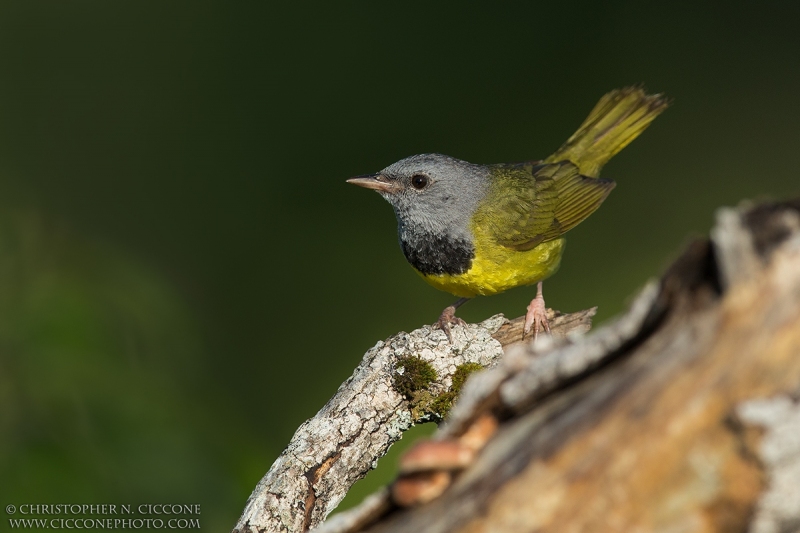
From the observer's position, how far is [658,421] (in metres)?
1.12

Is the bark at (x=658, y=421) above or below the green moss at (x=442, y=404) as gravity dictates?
below

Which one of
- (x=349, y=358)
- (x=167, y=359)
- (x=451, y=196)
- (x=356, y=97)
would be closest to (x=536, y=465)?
(x=167, y=359)

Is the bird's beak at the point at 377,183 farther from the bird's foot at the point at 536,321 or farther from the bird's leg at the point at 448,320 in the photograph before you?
the bird's foot at the point at 536,321

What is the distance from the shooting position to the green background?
4707 millimetres

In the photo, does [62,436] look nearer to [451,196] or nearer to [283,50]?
[451,196]

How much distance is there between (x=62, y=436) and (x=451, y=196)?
7.08 feet

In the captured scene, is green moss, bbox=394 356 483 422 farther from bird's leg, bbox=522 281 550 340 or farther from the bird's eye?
the bird's eye

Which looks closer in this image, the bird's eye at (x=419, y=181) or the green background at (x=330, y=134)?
the bird's eye at (x=419, y=181)

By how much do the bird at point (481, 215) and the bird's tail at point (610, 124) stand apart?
249 mm

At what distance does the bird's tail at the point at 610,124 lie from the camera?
175 inches

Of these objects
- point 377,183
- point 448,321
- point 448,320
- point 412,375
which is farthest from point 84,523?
point 377,183

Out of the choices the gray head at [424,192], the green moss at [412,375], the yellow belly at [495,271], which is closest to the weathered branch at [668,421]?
the green moss at [412,375]

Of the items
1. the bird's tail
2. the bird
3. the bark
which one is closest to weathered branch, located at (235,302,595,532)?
the bird

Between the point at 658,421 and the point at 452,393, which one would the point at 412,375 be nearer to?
the point at 452,393
